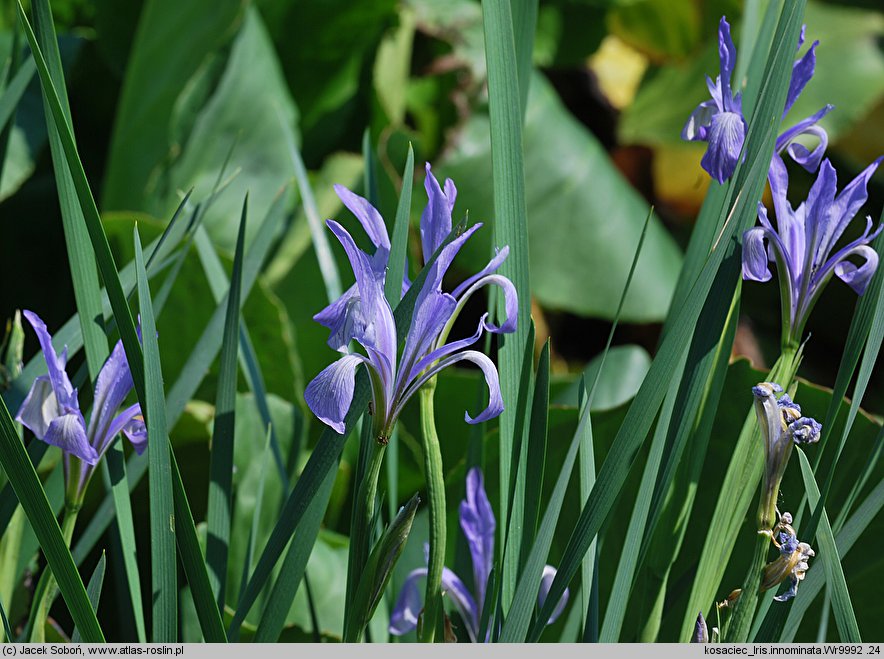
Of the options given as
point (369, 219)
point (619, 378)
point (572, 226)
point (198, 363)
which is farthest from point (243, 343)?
point (572, 226)

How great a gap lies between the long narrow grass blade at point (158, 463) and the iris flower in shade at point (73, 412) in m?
0.02

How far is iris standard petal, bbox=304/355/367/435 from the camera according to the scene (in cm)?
21

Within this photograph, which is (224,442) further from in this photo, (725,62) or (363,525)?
(725,62)

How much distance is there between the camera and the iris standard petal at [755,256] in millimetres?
253

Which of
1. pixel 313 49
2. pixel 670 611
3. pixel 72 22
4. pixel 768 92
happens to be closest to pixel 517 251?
pixel 768 92

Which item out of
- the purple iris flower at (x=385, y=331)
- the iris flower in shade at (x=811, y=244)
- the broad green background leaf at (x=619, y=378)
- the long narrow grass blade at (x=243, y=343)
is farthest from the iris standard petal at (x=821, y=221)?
the broad green background leaf at (x=619, y=378)

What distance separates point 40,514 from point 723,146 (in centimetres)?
21

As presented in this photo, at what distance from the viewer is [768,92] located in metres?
0.24

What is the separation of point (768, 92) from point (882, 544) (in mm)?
226

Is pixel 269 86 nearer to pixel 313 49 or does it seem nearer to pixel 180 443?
pixel 313 49

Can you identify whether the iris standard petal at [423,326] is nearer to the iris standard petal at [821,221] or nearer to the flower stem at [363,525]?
the flower stem at [363,525]

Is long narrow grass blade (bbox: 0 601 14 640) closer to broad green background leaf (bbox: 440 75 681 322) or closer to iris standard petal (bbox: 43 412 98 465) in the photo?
iris standard petal (bbox: 43 412 98 465)

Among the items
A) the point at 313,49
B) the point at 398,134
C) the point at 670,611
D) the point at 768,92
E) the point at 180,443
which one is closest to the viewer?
the point at 768,92

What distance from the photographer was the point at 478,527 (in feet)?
1.09
